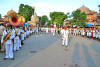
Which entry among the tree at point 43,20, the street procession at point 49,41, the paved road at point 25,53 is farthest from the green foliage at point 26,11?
the paved road at point 25,53

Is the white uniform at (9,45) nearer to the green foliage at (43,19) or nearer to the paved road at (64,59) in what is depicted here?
the paved road at (64,59)

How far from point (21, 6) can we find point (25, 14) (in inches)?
226

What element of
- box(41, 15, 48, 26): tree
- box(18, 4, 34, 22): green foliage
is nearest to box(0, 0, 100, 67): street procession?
box(18, 4, 34, 22): green foliage

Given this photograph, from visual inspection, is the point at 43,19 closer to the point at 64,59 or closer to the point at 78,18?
the point at 78,18

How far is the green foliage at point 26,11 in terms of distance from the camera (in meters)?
57.7

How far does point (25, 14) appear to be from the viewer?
57625mm

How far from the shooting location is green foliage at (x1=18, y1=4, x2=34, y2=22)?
2271 inches

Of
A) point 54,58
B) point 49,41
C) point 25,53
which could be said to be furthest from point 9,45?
point 49,41

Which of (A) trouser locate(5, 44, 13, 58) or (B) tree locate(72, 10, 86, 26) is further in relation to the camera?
(B) tree locate(72, 10, 86, 26)

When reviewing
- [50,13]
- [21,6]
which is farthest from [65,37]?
[50,13]

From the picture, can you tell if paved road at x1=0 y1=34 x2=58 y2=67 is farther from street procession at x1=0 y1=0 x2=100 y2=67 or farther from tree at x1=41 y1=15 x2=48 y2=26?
tree at x1=41 y1=15 x2=48 y2=26

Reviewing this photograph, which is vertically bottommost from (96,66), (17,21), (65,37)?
(96,66)

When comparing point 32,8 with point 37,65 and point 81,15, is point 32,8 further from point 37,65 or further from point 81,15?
point 37,65

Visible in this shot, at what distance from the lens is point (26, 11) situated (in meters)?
57.7
